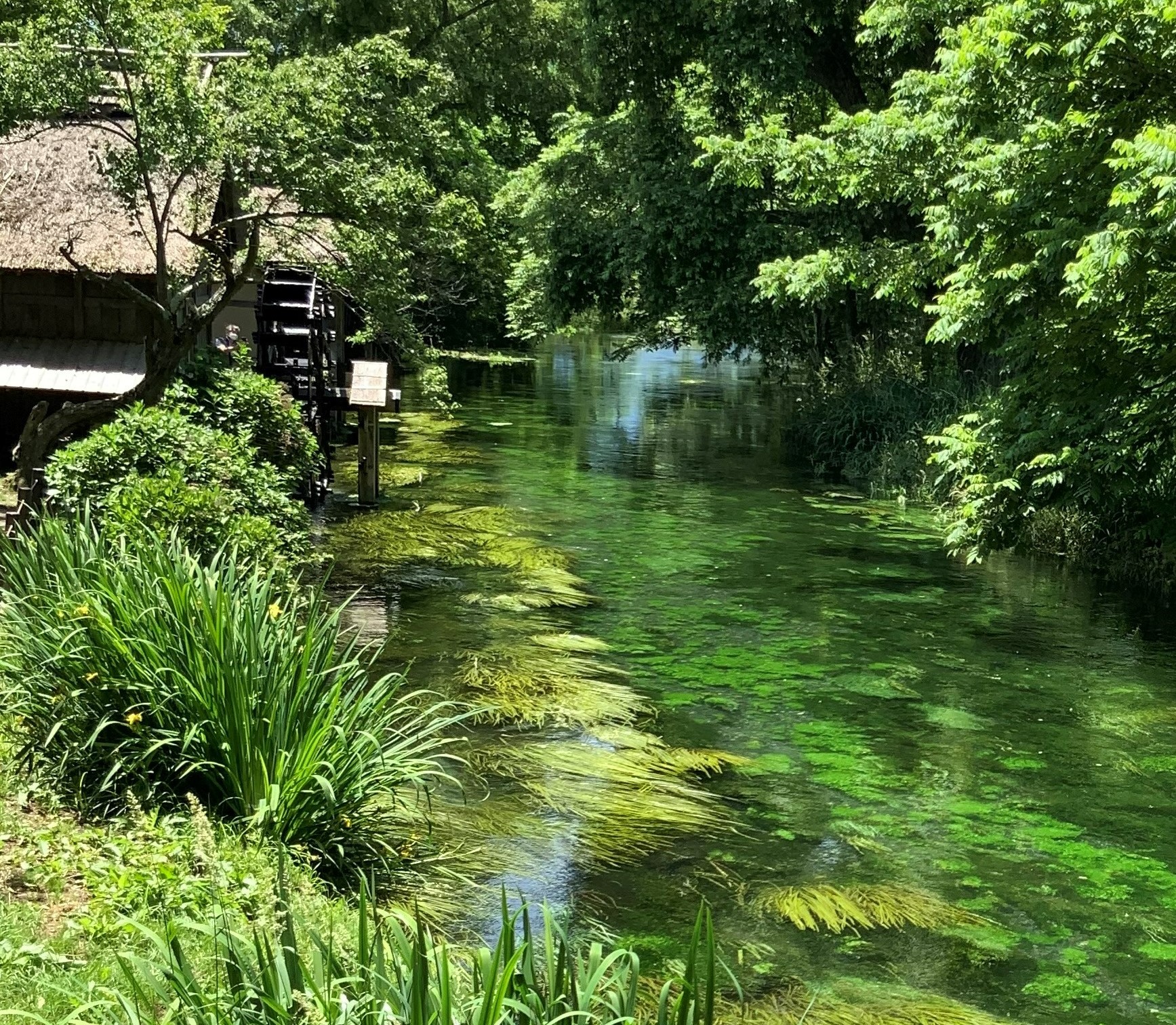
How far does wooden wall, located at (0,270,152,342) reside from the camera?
1501cm

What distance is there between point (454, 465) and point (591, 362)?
2543 centimetres

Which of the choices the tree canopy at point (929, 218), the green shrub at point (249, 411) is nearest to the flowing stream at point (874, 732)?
the tree canopy at point (929, 218)

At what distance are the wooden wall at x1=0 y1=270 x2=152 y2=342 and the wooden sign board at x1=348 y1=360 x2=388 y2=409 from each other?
8.11 feet

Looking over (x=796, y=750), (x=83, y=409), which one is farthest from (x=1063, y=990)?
(x=83, y=409)

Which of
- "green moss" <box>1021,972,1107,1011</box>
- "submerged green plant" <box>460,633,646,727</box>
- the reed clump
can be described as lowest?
"green moss" <box>1021,972,1107,1011</box>

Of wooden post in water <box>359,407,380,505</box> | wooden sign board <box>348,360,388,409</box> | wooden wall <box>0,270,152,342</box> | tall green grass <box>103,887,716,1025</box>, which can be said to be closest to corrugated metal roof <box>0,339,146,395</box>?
wooden wall <box>0,270,152,342</box>

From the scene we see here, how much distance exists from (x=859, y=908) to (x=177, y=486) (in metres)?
5.16

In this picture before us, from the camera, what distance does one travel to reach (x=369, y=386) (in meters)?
15.2

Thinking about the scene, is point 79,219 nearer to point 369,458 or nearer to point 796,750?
point 369,458

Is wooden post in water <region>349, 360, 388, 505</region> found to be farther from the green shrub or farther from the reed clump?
the reed clump

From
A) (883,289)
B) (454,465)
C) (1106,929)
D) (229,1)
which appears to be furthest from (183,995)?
(229,1)

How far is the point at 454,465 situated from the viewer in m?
19.5

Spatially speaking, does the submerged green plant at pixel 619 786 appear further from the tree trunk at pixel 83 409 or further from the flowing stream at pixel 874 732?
the tree trunk at pixel 83 409

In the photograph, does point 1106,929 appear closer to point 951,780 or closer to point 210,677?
point 951,780
